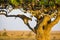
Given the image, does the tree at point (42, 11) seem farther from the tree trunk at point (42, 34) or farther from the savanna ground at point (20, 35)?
the savanna ground at point (20, 35)

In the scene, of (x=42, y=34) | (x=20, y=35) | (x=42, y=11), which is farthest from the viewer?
(x=20, y=35)

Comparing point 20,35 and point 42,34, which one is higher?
point 42,34

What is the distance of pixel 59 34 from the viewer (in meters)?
6.17

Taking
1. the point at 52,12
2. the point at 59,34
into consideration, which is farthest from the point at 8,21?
the point at 52,12

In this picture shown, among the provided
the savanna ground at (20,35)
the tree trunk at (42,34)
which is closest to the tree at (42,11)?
the tree trunk at (42,34)

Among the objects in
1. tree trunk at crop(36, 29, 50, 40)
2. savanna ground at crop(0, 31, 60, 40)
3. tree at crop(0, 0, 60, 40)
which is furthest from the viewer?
savanna ground at crop(0, 31, 60, 40)

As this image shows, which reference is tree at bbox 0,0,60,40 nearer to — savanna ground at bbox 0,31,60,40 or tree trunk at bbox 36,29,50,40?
tree trunk at bbox 36,29,50,40

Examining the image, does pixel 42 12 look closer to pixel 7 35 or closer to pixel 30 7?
pixel 30 7

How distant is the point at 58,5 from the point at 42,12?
0.87 feet

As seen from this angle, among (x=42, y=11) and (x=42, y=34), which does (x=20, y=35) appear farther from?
(x=42, y=11)

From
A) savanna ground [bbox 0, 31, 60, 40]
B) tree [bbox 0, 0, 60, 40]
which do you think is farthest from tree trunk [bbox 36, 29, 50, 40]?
savanna ground [bbox 0, 31, 60, 40]

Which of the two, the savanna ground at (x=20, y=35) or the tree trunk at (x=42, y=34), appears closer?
the tree trunk at (x=42, y=34)

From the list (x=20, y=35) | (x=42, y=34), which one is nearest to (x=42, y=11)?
(x=42, y=34)

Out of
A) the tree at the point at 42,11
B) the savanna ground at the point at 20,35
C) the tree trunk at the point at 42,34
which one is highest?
the tree at the point at 42,11
